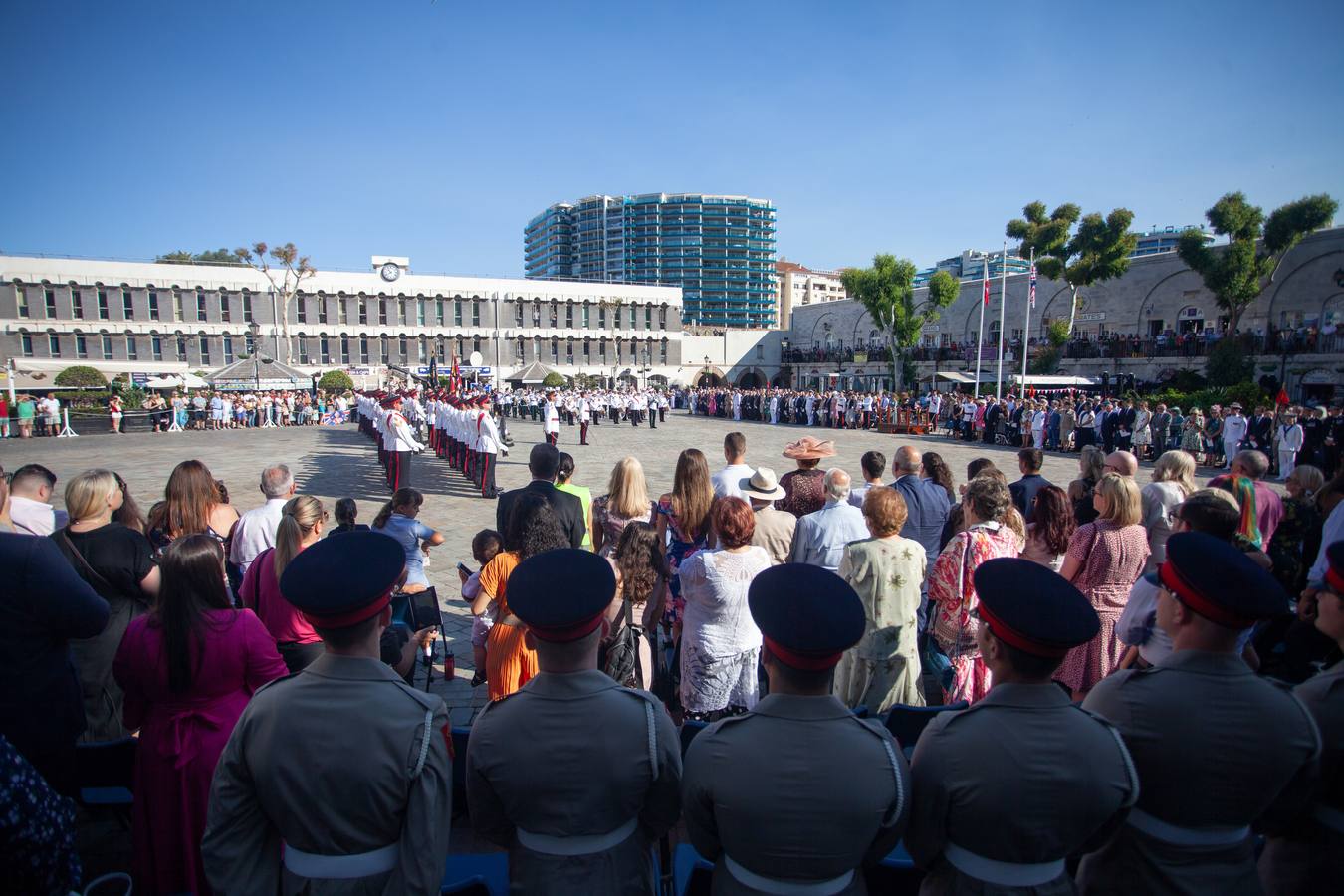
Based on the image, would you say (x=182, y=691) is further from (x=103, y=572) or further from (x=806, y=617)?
(x=806, y=617)

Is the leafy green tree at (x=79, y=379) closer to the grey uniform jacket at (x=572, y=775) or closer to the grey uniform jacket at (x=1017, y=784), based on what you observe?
the grey uniform jacket at (x=572, y=775)

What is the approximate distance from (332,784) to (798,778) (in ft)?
4.09

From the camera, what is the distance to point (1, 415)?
27.1 metres

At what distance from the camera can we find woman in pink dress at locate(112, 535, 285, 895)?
2693 millimetres

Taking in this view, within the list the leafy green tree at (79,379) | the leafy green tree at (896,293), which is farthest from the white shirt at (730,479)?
the leafy green tree at (79,379)

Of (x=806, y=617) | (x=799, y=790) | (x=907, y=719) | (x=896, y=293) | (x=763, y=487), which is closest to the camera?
(x=799, y=790)

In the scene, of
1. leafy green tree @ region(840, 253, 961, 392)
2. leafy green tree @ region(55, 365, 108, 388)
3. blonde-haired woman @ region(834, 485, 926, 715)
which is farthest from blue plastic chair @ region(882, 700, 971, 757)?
leafy green tree @ region(55, 365, 108, 388)

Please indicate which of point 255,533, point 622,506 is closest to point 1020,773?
point 622,506

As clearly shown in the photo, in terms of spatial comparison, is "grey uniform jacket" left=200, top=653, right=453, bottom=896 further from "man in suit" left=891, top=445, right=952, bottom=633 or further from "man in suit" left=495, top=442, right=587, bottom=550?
"man in suit" left=891, top=445, right=952, bottom=633

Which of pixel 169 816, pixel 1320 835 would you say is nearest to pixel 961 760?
pixel 1320 835

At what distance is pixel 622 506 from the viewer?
5.23m

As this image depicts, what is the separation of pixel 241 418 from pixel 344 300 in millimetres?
24745

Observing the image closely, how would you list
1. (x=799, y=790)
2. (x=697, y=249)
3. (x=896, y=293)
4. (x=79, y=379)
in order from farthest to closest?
(x=697, y=249), (x=896, y=293), (x=79, y=379), (x=799, y=790)

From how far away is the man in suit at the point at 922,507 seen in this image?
18.5 feet
